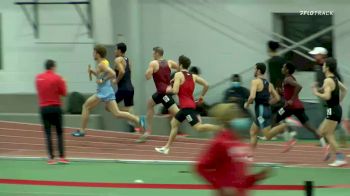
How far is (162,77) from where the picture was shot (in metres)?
15.9

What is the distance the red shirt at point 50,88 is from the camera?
530 inches

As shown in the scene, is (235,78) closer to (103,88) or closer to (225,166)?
(103,88)

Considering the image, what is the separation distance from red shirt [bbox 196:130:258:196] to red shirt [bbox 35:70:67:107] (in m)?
7.40

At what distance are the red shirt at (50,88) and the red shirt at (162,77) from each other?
2883 mm

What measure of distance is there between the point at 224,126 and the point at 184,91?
7883mm

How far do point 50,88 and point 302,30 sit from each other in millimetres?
8327

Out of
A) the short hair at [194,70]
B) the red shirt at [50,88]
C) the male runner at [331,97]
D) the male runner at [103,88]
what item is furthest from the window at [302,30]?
→ the red shirt at [50,88]

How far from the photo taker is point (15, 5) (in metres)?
20.3

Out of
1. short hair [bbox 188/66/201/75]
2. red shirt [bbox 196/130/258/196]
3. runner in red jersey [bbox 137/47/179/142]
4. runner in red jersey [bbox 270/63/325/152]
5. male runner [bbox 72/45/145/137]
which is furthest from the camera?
short hair [bbox 188/66/201/75]

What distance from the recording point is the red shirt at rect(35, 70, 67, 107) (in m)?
13.5

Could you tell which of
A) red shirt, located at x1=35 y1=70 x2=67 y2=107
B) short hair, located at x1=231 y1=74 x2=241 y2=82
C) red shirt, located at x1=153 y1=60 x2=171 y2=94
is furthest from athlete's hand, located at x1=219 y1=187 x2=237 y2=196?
short hair, located at x1=231 y1=74 x2=241 y2=82

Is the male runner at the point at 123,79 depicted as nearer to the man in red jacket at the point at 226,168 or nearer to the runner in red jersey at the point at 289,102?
the runner in red jersey at the point at 289,102

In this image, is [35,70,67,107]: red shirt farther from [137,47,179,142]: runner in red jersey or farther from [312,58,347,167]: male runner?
[312,58,347,167]: male runner

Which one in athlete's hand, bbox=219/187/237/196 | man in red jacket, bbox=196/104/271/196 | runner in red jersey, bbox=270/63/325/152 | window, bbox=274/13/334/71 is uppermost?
window, bbox=274/13/334/71
